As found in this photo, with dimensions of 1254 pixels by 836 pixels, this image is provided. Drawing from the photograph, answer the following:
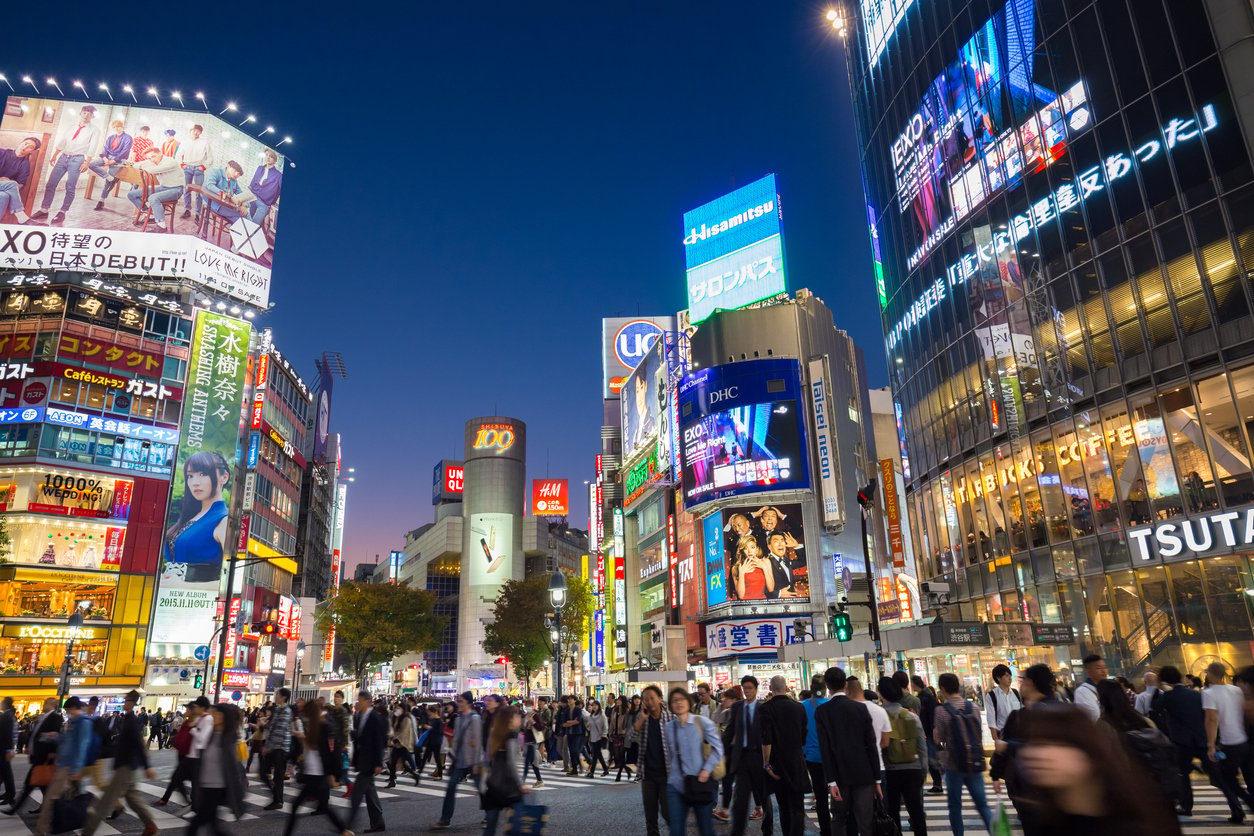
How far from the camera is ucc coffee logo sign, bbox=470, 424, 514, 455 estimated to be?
130 meters

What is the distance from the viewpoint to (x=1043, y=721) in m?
2.73

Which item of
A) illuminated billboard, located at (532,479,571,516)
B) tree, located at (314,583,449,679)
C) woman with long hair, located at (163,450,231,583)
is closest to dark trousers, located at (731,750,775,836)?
woman with long hair, located at (163,450,231,583)

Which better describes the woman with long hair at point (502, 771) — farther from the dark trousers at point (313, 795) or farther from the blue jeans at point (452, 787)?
the blue jeans at point (452, 787)

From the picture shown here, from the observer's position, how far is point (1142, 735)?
6402mm

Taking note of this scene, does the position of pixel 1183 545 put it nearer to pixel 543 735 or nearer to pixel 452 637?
pixel 543 735

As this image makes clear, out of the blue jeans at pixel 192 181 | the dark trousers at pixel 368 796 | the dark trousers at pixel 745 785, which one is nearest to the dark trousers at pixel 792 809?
the dark trousers at pixel 745 785

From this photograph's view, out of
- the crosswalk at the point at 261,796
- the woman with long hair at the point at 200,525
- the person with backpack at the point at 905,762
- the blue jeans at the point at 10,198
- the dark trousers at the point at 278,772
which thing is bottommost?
the crosswalk at the point at 261,796

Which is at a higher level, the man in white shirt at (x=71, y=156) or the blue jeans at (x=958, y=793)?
the man in white shirt at (x=71, y=156)

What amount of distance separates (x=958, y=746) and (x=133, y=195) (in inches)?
2567

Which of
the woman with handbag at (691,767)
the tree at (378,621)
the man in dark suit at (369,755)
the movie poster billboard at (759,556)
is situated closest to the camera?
the woman with handbag at (691,767)

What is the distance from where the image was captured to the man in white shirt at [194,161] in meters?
59.2

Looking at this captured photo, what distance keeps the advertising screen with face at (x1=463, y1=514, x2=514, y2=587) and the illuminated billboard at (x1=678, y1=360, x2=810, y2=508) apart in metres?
75.8

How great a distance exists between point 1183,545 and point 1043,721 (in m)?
24.8

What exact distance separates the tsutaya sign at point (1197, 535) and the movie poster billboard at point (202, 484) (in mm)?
51568
